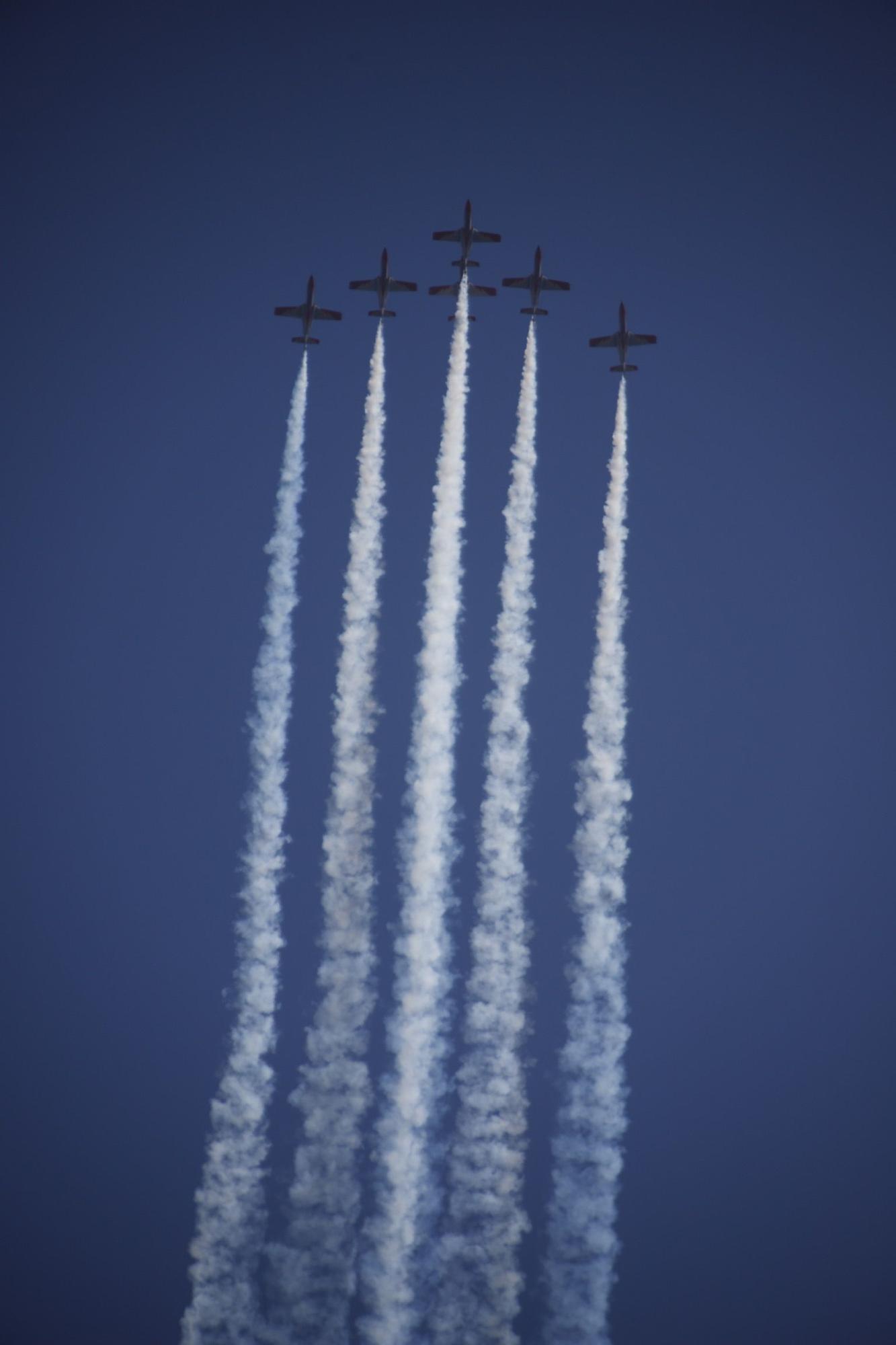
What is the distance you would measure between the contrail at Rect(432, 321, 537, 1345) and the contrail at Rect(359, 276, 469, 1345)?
626mm

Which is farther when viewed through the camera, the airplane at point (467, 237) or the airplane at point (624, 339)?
the airplane at point (624, 339)

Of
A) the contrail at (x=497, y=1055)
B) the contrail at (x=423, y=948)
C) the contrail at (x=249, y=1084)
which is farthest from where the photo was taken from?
the contrail at (x=249, y=1084)

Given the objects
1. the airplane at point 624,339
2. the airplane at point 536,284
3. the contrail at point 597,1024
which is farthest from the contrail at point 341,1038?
the airplane at point 624,339

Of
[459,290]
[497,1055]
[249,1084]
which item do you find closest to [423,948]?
[497,1055]

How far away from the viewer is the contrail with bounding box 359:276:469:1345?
73.1 ft

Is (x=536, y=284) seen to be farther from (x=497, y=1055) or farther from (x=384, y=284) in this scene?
(x=497, y=1055)

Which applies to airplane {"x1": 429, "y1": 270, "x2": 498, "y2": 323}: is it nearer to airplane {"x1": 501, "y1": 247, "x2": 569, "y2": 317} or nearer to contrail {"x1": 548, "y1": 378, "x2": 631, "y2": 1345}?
airplane {"x1": 501, "y1": 247, "x2": 569, "y2": 317}

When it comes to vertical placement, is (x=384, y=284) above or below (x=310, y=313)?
above

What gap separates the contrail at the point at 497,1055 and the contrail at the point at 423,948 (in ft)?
2.05

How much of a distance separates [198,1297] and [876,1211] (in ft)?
52.2

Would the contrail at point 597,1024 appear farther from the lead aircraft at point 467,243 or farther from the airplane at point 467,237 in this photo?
the airplane at point 467,237

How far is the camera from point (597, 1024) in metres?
24.2

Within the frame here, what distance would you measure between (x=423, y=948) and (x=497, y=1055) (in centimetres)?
245

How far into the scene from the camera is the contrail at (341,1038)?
2320cm
